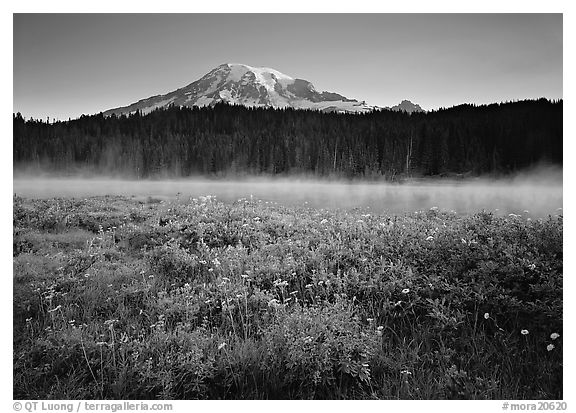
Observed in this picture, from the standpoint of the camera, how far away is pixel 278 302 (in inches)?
144

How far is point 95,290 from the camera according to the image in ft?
12.7

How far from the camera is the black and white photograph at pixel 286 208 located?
312cm

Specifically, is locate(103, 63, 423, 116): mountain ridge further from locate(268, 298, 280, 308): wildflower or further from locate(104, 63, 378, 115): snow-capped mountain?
locate(268, 298, 280, 308): wildflower

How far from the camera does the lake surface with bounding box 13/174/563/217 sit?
4.12m

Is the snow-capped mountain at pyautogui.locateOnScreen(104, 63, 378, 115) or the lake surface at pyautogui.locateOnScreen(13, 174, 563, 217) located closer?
the lake surface at pyautogui.locateOnScreen(13, 174, 563, 217)

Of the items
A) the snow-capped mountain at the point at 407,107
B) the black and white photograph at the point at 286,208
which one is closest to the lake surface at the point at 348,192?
the black and white photograph at the point at 286,208

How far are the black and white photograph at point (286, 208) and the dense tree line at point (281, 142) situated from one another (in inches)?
0.9

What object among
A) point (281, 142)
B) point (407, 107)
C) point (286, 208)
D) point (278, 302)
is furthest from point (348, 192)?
point (278, 302)

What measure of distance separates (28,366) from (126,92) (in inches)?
122

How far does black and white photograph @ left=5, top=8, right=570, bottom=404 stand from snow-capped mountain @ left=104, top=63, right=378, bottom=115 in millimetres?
25

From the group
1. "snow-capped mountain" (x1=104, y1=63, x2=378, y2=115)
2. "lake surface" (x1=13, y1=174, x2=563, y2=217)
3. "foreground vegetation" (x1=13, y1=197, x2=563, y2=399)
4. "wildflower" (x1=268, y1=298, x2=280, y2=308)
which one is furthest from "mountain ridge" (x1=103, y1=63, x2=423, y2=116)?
"wildflower" (x1=268, y1=298, x2=280, y2=308)

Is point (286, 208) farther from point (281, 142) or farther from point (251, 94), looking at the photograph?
point (251, 94)
